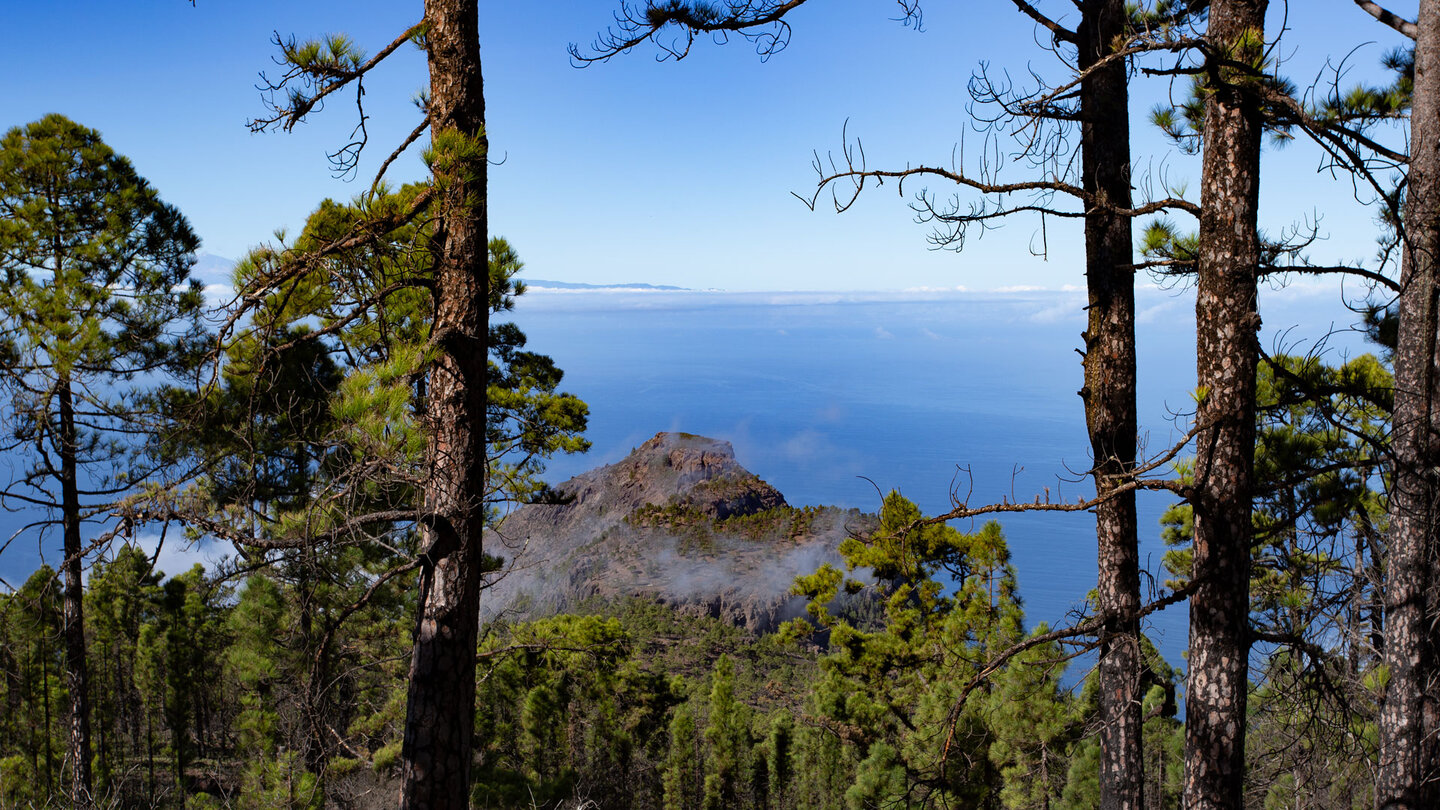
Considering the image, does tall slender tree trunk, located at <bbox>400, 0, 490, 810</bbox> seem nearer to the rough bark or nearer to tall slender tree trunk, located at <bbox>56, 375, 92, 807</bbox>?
the rough bark

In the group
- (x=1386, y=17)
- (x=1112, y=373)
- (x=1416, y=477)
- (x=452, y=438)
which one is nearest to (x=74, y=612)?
(x=452, y=438)

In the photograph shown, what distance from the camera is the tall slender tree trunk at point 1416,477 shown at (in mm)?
4703

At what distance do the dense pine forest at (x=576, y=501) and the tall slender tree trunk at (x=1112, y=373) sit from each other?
2 centimetres

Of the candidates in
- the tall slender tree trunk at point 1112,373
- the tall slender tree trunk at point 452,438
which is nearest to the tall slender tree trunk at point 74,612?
the tall slender tree trunk at point 452,438

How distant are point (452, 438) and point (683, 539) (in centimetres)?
6604

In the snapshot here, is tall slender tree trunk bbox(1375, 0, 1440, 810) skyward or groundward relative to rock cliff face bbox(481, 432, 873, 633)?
skyward

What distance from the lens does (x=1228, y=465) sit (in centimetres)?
358

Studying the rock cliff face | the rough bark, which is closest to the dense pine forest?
the rough bark

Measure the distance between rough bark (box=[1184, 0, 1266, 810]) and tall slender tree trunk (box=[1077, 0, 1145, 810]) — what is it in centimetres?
55

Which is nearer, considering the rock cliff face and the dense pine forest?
the dense pine forest

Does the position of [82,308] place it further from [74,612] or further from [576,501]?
[576,501]

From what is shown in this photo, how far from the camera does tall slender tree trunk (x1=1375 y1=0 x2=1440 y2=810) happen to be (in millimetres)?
4703

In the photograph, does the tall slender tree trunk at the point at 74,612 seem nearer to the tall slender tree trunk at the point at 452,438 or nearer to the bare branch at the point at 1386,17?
the tall slender tree trunk at the point at 452,438

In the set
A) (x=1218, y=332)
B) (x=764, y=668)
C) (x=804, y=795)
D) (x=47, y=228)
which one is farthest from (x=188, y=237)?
(x=764, y=668)
